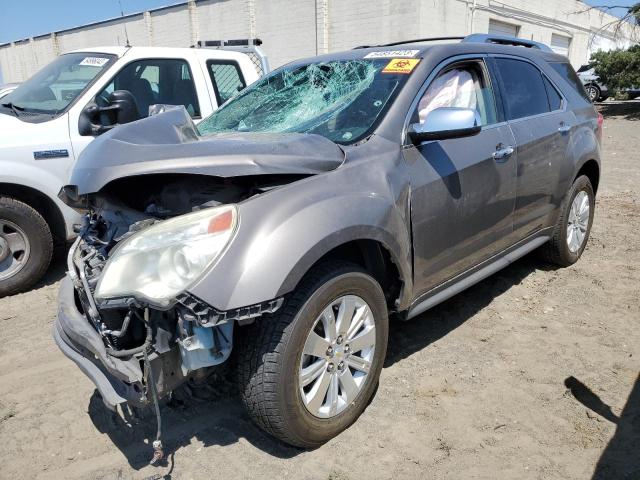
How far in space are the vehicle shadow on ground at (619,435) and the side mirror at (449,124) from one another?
156 centimetres

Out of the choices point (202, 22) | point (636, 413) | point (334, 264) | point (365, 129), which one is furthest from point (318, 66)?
point (202, 22)

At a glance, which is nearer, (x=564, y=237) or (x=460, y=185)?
(x=460, y=185)

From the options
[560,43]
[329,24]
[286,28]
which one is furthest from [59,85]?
[560,43]

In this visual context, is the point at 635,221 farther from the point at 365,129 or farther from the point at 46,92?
the point at 46,92

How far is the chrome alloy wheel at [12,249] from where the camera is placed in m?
4.39

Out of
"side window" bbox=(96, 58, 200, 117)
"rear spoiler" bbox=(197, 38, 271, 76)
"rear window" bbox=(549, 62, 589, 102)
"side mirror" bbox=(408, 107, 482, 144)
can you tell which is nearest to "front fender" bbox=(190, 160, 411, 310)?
"side mirror" bbox=(408, 107, 482, 144)

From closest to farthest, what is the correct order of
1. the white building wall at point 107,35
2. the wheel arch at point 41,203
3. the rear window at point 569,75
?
1. the wheel arch at point 41,203
2. the rear window at point 569,75
3. the white building wall at point 107,35

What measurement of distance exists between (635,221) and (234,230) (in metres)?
5.60

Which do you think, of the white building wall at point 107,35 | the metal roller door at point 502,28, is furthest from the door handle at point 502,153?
the white building wall at point 107,35

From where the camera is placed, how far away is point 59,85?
505cm

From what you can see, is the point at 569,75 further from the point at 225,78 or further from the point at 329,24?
the point at 329,24

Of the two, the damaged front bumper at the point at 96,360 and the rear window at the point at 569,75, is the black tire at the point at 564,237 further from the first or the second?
the damaged front bumper at the point at 96,360

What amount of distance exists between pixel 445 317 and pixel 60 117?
3.54 meters

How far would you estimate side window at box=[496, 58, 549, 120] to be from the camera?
3.75 m
